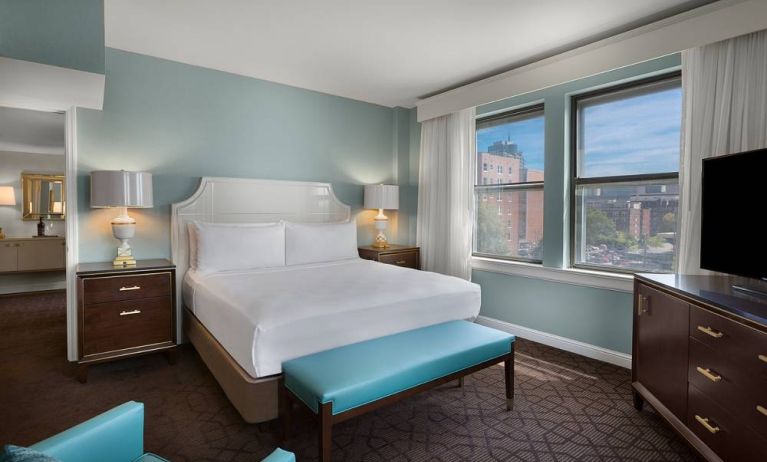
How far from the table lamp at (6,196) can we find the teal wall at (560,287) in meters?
7.35

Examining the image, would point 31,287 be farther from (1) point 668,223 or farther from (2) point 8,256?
(1) point 668,223

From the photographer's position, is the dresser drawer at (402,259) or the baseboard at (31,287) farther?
the baseboard at (31,287)

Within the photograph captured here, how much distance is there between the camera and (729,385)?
1.75 m

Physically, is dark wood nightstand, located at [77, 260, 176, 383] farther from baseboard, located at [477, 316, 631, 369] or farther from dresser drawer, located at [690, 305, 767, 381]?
dresser drawer, located at [690, 305, 767, 381]

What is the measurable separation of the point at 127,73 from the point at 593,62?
4084mm

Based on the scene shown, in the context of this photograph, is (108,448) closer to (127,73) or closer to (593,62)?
(127,73)

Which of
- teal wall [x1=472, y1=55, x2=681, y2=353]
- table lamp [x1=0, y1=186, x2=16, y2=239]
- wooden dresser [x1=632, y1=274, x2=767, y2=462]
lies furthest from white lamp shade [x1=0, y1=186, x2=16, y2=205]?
wooden dresser [x1=632, y1=274, x2=767, y2=462]

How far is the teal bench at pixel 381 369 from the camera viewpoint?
181 cm

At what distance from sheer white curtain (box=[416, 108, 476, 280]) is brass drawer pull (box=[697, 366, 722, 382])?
8.49ft

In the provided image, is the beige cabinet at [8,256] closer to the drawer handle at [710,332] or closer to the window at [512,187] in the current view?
the window at [512,187]

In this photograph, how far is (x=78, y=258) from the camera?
341 centimetres

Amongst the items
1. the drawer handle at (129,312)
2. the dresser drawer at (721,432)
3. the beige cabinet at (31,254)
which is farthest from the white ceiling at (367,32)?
the beige cabinet at (31,254)

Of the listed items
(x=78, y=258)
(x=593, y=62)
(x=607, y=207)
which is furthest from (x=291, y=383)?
(x=593, y=62)

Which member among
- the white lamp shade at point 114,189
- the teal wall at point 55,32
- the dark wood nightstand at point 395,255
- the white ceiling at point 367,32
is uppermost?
the white ceiling at point 367,32
